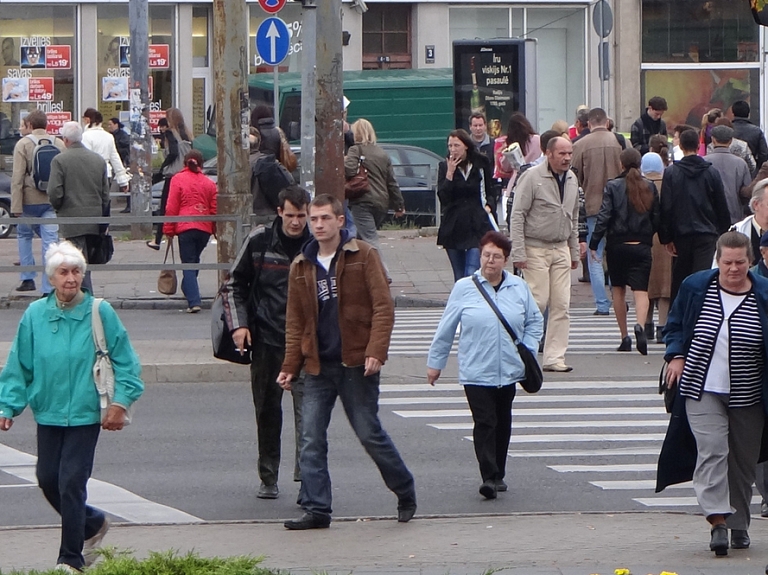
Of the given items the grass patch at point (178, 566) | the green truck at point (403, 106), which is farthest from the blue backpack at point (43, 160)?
the green truck at point (403, 106)

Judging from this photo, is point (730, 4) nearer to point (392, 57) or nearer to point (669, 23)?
point (669, 23)

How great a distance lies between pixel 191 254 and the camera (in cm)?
1575

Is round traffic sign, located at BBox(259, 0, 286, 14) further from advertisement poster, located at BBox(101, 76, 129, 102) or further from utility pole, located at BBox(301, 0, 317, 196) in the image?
advertisement poster, located at BBox(101, 76, 129, 102)

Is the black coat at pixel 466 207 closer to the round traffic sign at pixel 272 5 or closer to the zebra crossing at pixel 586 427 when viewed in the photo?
the zebra crossing at pixel 586 427

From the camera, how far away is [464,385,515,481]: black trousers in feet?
27.9

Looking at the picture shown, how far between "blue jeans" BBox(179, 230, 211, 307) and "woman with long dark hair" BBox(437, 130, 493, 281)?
2.97 meters

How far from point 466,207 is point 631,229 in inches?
63.4

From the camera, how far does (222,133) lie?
→ 14172 millimetres

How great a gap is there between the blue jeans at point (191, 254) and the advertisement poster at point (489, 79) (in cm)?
928

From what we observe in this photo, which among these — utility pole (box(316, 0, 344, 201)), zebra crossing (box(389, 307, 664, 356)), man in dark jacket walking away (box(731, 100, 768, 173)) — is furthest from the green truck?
→ utility pole (box(316, 0, 344, 201))

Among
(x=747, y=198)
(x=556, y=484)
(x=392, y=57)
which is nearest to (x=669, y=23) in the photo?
(x=392, y=57)

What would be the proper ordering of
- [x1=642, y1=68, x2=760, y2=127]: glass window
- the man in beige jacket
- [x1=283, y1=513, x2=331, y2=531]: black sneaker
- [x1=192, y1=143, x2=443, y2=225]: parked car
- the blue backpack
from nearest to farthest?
[x1=283, y1=513, x2=331, y2=531]: black sneaker < the man in beige jacket < the blue backpack < [x1=192, y1=143, x2=443, y2=225]: parked car < [x1=642, y1=68, x2=760, y2=127]: glass window

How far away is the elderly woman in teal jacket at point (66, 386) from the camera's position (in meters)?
6.70

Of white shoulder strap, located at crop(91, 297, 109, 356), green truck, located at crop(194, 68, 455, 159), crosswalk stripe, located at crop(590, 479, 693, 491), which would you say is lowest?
crosswalk stripe, located at crop(590, 479, 693, 491)
